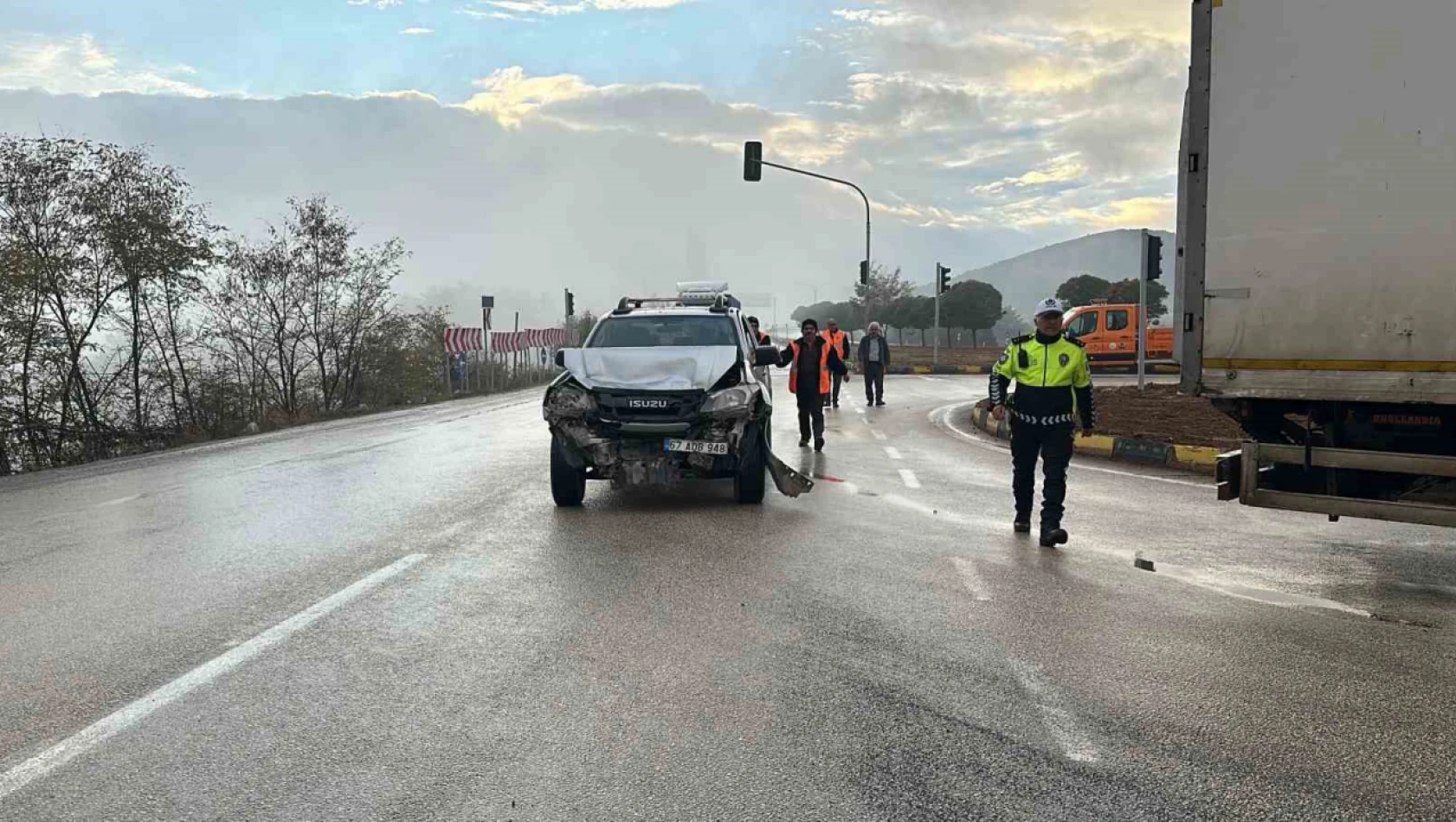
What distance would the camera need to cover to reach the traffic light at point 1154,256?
1641 centimetres

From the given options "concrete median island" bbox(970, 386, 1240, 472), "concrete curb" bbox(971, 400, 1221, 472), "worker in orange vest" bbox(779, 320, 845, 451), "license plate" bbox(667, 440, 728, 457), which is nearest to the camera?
"license plate" bbox(667, 440, 728, 457)

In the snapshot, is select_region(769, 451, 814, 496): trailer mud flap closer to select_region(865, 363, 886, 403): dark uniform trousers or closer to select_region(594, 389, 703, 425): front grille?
select_region(594, 389, 703, 425): front grille

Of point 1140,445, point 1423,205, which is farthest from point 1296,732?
point 1140,445

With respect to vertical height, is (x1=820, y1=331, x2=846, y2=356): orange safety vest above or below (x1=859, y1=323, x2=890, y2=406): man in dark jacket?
above

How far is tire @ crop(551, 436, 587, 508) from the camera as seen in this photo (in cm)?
865

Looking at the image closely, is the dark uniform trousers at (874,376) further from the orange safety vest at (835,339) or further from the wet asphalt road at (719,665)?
the wet asphalt road at (719,665)

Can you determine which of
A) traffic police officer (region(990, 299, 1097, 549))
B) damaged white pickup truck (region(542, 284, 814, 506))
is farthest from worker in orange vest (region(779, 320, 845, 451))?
traffic police officer (region(990, 299, 1097, 549))

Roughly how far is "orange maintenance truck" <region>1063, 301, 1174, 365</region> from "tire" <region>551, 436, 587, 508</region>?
28.8 metres

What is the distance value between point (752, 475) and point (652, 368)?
4.13ft

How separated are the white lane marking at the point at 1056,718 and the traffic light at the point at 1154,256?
13.1 meters

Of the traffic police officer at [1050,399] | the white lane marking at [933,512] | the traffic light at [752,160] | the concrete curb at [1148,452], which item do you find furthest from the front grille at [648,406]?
the traffic light at [752,160]

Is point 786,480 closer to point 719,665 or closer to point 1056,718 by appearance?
point 719,665

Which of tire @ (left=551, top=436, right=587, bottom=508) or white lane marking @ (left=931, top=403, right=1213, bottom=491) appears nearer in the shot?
tire @ (left=551, top=436, right=587, bottom=508)

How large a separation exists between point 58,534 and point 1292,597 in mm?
8830
